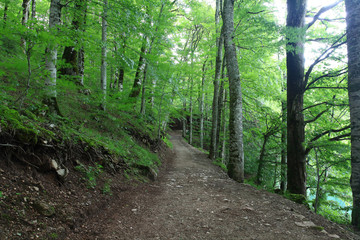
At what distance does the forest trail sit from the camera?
8.83 ft

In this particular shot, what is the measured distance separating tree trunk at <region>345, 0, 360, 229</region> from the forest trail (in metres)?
0.78

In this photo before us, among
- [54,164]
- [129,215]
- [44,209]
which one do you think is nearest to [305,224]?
[129,215]

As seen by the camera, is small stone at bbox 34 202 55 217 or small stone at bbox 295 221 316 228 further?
small stone at bbox 295 221 316 228

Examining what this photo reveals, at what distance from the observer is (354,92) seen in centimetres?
365

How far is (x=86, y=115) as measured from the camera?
736 cm

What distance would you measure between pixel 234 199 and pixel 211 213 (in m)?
1.07

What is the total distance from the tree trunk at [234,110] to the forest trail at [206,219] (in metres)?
1.57

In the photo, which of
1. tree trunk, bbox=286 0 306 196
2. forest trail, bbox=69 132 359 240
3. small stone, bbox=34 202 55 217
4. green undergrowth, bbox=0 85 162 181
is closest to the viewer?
small stone, bbox=34 202 55 217

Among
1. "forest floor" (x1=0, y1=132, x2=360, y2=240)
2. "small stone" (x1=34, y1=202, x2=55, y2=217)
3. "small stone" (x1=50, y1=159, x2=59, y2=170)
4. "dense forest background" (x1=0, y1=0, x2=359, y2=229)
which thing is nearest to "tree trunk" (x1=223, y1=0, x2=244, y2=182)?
"dense forest background" (x1=0, y1=0, x2=359, y2=229)

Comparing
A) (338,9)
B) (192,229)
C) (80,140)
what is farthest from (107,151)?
(338,9)

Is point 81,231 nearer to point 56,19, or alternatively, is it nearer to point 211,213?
point 211,213

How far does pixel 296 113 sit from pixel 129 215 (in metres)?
5.59

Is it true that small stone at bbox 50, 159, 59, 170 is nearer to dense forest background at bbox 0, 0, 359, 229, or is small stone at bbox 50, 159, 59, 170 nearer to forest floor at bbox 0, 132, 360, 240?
forest floor at bbox 0, 132, 360, 240

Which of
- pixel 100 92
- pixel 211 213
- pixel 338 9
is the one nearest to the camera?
pixel 211 213
